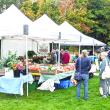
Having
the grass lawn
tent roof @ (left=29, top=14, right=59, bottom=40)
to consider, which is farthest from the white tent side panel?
the grass lawn

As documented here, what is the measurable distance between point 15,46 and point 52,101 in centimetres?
1422

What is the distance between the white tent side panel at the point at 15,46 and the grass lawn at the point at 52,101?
10.4 metres

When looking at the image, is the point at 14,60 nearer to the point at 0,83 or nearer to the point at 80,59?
Result: the point at 0,83

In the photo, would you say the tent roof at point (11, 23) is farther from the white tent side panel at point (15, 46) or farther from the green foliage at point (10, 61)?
the white tent side panel at point (15, 46)

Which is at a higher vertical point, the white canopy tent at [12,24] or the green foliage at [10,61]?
the white canopy tent at [12,24]

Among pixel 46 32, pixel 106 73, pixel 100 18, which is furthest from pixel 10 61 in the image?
pixel 100 18

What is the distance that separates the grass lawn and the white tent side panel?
10419 millimetres

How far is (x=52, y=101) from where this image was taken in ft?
44.0

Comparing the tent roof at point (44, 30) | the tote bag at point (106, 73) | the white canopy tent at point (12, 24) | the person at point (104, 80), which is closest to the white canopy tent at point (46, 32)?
the tent roof at point (44, 30)

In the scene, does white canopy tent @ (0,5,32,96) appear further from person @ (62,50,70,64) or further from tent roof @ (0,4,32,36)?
person @ (62,50,70,64)

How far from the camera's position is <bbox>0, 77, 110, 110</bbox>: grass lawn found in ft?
40.5

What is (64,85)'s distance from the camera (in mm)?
16953

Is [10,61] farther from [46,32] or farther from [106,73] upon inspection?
[106,73]

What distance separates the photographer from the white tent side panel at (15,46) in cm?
2573
